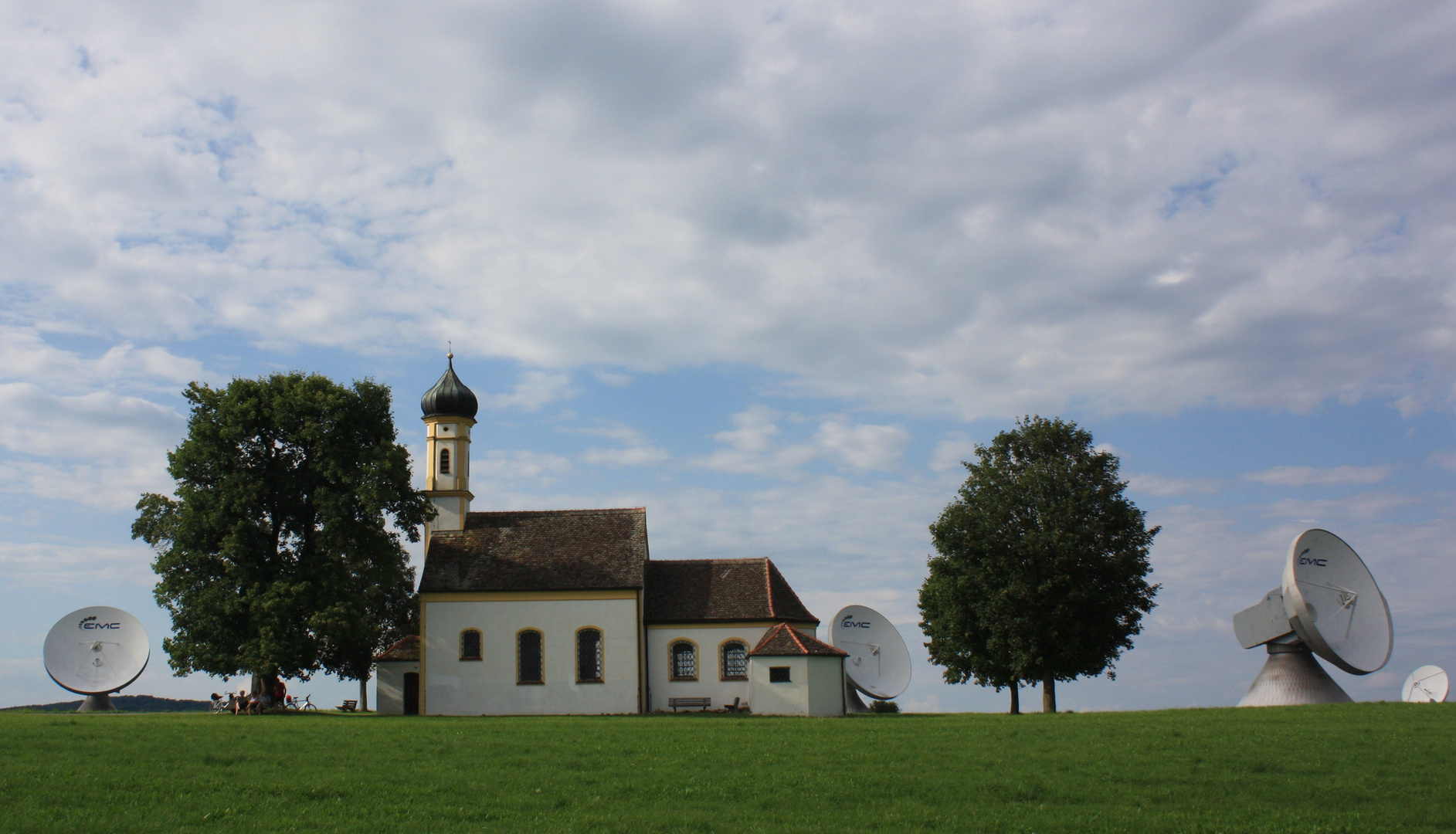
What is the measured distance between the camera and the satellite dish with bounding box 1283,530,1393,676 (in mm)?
38312

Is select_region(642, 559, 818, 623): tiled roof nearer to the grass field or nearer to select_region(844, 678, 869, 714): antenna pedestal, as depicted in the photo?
select_region(844, 678, 869, 714): antenna pedestal

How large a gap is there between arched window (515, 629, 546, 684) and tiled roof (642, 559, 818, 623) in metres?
4.79

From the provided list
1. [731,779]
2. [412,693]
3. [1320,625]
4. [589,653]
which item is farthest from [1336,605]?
[412,693]

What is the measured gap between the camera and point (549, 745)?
2130cm

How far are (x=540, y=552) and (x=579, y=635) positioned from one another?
4.32 m

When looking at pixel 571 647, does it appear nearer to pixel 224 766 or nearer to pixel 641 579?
pixel 641 579

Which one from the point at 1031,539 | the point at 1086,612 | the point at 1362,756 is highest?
the point at 1031,539

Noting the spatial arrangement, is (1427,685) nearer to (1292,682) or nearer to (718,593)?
(1292,682)

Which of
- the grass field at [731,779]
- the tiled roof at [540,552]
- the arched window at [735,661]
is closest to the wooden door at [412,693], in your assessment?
the tiled roof at [540,552]

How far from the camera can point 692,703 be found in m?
44.1

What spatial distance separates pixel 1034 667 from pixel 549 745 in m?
24.9

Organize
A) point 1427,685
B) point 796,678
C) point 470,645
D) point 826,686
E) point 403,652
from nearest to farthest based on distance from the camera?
point 796,678 → point 826,686 → point 470,645 → point 403,652 → point 1427,685

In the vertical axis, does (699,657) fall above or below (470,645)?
below

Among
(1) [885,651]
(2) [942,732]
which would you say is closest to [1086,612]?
(1) [885,651]
